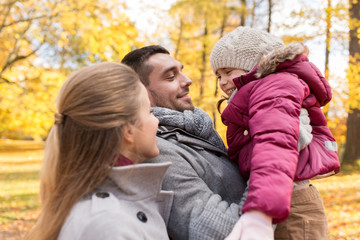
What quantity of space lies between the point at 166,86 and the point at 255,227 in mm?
1443

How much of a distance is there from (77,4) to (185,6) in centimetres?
584

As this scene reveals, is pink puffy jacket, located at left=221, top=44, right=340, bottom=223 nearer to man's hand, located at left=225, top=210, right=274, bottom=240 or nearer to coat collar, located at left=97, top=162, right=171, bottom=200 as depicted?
man's hand, located at left=225, top=210, right=274, bottom=240

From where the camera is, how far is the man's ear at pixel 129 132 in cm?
170

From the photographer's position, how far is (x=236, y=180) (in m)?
2.16

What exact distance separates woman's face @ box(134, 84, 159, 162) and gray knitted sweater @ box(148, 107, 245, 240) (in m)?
0.20

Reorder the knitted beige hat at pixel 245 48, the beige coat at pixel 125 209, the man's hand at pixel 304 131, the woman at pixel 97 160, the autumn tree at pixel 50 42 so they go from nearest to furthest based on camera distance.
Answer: the beige coat at pixel 125 209
the woman at pixel 97 160
the man's hand at pixel 304 131
the knitted beige hat at pixel 245 48
the autumn tree at pixel 50 42

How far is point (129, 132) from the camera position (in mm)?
1718

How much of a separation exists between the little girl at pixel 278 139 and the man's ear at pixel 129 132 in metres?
0.59

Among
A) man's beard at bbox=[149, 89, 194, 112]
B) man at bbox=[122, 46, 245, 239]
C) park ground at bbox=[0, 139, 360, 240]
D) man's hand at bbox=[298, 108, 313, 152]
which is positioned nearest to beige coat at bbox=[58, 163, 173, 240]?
man at bbox=[122, 46, 245, 239]

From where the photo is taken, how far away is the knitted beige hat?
248 cm

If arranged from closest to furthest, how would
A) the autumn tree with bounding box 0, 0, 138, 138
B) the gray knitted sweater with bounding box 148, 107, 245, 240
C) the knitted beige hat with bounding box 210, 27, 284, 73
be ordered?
the gray knitted sweater with bounding box 148, 107, 245, 240 → the knitted beige hat with bounding box 210, 27, 284, 73 → the autumn tree with bounding box 0, 0, 138, 138

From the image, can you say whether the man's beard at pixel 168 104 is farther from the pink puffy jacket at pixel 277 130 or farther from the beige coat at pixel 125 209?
the beige coat at pixel 125 209

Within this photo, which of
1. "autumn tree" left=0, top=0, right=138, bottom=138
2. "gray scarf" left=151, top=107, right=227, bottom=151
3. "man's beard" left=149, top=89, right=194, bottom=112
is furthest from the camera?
"autumn tree" left=0, top=0, right=138, bottom=138

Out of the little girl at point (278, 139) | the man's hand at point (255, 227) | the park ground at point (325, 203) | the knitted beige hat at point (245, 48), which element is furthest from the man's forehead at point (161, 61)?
the park ground at point (325, 203)
